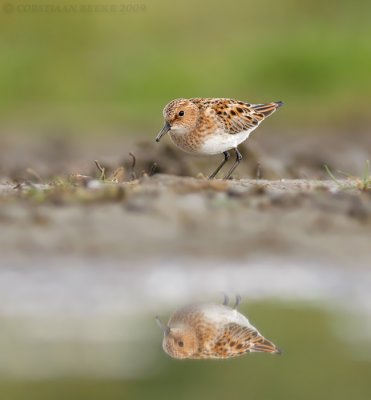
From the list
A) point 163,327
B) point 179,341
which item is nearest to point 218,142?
point 163,327

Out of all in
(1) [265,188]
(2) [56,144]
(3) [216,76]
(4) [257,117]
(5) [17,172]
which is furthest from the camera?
(3) [216,76]

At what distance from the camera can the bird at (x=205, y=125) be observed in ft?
39.1

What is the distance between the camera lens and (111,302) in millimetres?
8297

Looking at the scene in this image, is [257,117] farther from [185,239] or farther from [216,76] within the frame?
[216,76]

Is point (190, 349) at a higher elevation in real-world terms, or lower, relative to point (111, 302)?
lower

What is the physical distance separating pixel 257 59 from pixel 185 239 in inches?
506

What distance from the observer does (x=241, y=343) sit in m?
7.59

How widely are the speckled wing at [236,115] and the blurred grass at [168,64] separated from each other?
6907mm

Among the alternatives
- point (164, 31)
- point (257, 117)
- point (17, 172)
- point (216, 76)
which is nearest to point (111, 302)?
point (257, 117)

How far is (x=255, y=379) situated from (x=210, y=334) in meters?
0.84

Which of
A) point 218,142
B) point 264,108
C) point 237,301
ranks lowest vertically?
point 237,301

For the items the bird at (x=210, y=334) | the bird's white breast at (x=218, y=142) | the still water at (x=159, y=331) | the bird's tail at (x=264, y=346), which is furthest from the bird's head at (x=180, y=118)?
the bird's tail at (x=264, y=346)

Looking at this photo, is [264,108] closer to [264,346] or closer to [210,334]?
[210,334]

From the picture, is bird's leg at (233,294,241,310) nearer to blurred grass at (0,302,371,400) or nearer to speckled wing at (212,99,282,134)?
blurred grass at (0,302,371,400)
